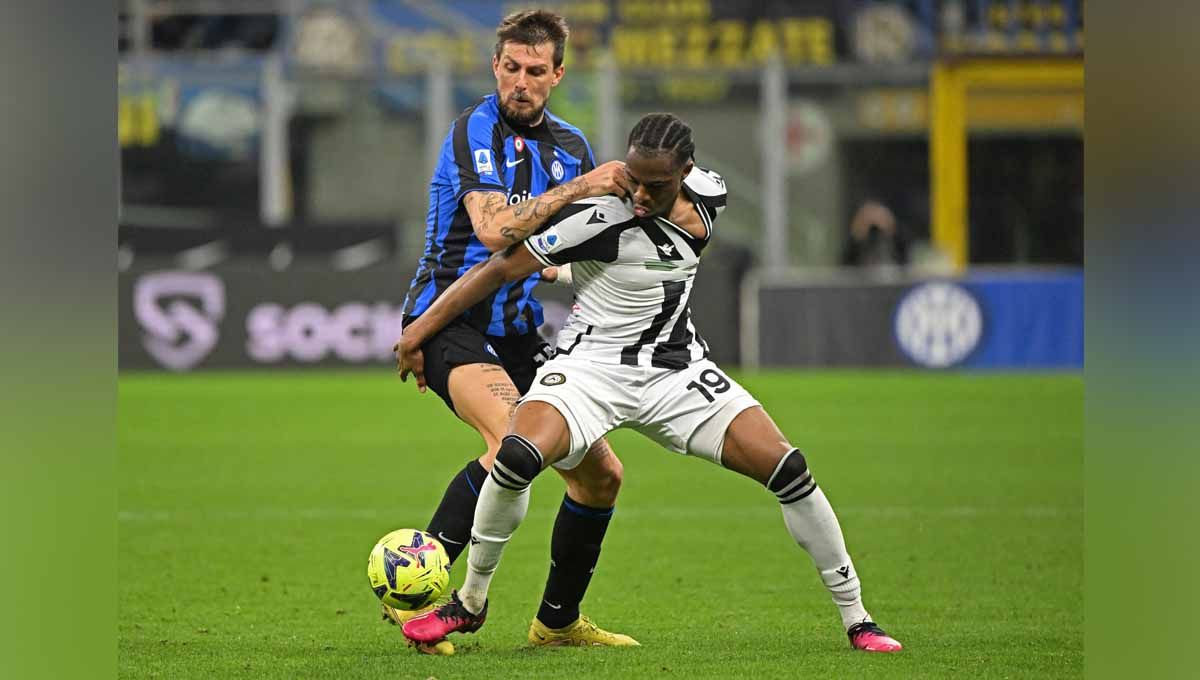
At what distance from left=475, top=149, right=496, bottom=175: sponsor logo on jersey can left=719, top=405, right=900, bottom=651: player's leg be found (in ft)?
3.73

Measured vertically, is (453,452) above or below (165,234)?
below

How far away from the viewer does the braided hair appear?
15.8ft

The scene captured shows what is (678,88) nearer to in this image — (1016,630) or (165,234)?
(165,234)

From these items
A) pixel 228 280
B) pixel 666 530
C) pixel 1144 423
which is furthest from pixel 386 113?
pixel 1144 423

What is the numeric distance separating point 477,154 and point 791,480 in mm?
1460

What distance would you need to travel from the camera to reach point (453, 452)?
1251 centimetres

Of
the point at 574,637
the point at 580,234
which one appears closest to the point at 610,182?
the point at 580,234

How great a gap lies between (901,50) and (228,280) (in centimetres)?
981

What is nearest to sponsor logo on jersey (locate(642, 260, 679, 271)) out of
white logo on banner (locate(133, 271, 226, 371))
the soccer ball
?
the soccer ball

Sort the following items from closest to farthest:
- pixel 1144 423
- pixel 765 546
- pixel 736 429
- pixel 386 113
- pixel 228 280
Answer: pixel 1144 423
pixel 736 429
pixel 765 546
pixel 228 280
pixel 386 113

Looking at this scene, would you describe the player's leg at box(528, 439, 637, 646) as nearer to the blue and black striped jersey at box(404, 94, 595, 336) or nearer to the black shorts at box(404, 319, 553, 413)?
the black shorts at box(404, 319, 553, 413)

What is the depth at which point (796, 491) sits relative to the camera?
511 cm

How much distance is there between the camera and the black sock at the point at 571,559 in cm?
546

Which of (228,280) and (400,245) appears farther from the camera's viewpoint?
(400,245)
